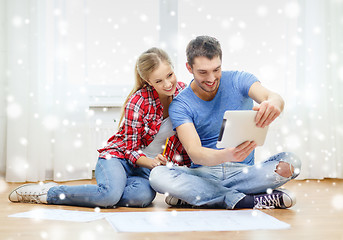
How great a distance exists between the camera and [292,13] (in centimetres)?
275

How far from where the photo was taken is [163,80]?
1.65 meters

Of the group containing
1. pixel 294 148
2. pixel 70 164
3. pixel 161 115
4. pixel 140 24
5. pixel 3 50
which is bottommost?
pixel 70 164

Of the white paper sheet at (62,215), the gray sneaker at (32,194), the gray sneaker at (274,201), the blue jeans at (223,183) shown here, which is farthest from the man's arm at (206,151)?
the gray sneaker at (32,194)

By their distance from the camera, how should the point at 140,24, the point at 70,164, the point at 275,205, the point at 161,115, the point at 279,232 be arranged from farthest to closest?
1. the point at 140,24
2. the point at 70,164
3. the point at 161,115
4. the point at 275,205
5. the point at 279,232

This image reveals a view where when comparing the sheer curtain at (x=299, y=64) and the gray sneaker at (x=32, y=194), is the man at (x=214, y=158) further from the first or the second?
the sheer curtain at (x=299, y=64)

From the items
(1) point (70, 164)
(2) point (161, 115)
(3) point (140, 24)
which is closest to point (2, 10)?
(3) point (140, 24)

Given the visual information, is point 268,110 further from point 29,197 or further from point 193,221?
point 29,197

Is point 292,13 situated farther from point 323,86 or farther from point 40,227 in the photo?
point 40,227

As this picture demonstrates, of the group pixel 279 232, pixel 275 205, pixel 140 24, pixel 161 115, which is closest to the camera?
pixel 279 232

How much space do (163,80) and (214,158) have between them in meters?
0.43

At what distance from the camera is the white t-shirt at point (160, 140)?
1741 mm

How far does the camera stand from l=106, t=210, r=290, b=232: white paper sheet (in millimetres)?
1159

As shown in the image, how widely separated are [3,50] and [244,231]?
7.37 feet

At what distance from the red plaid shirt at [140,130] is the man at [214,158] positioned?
0.10 meters
